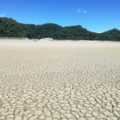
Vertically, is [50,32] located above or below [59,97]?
above

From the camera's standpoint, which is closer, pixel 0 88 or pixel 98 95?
pixel 98 95

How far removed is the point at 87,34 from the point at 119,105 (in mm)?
69746

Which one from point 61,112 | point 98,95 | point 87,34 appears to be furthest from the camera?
point 87,34

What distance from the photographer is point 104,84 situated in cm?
616

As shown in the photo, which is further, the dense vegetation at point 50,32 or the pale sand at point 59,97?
the dense vegetation at point 50,32

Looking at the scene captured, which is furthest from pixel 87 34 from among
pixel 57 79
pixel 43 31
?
pixel 57 79

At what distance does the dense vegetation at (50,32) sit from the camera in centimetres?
5666

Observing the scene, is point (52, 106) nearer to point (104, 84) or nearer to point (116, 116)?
point (116, 116)

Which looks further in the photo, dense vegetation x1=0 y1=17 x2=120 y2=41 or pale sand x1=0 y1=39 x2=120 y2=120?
dense vegetation x1=0 y1=17 x2=120 y2=41

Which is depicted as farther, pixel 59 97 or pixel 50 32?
pixel 50 32

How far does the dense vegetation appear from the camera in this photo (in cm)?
5666

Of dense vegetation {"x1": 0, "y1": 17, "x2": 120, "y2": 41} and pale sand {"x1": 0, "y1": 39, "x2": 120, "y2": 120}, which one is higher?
dense vegetation {"x1": 0, "y1": 17, "x2": 120, "y2": 41}

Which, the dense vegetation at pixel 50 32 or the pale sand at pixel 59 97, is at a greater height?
the dense vegetation at pixel 50 32

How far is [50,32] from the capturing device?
78.9m
